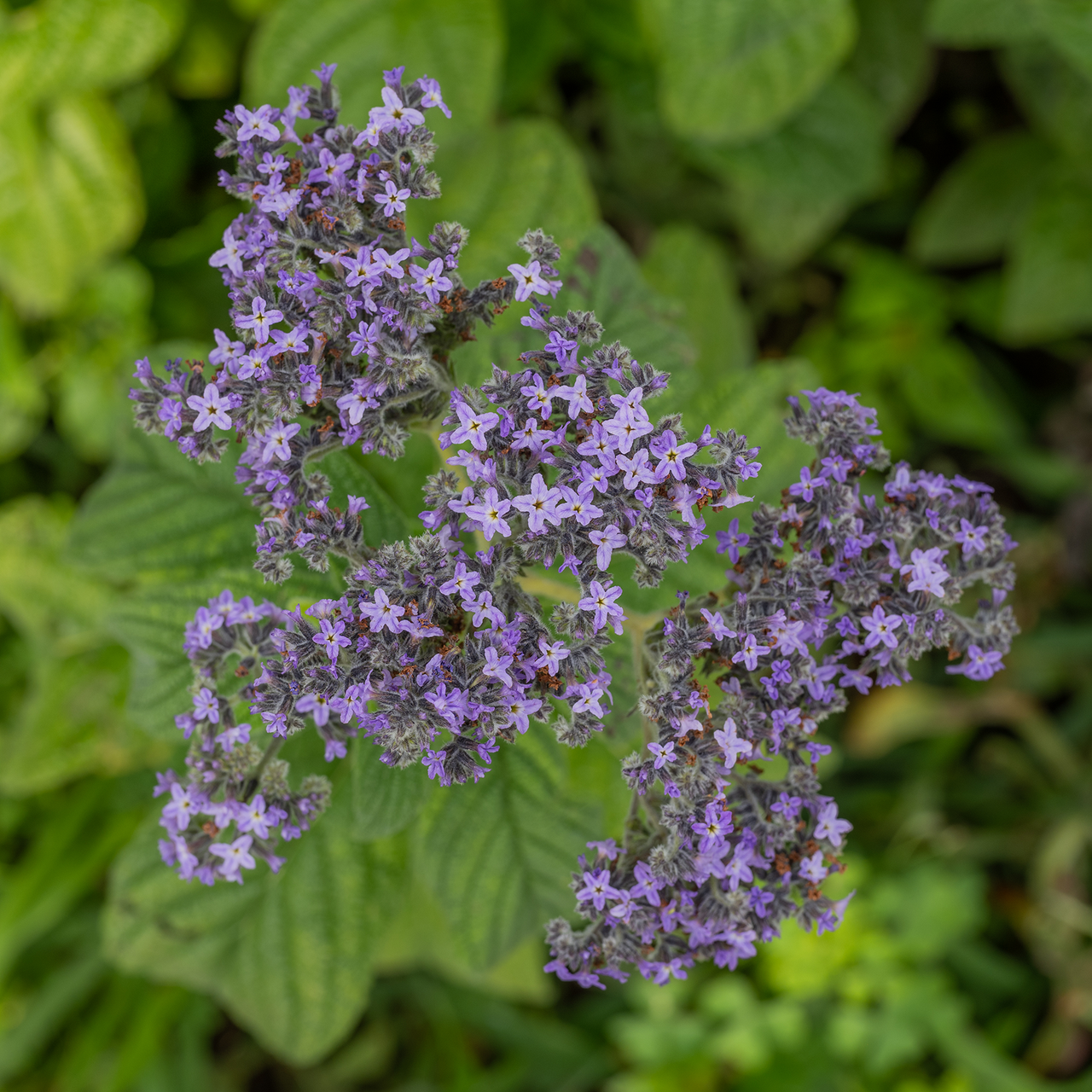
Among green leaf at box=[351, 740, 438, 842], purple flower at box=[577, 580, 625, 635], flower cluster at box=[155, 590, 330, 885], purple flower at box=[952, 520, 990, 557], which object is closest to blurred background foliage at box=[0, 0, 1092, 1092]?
green leaf at box=[351, 740, 438, 842]

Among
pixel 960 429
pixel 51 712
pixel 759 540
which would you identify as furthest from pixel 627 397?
pixel 960 429

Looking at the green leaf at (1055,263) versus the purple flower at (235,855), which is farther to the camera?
the green leaf at (1055,263)

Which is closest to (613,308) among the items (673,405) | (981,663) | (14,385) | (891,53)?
(673,405)

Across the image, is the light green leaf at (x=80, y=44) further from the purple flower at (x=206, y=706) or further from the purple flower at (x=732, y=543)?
the purple flower at (x=732, y=543)

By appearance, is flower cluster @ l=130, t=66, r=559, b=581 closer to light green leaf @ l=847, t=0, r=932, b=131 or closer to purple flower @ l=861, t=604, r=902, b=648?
purple flower @ l=861, t=604, r=902, b=648

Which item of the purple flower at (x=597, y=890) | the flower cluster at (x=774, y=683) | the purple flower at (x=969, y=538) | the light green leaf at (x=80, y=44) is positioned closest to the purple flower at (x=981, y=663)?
the flower cluster at (x=774, y=683)

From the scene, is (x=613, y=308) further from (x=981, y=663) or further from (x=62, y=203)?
(x=62, y=203)

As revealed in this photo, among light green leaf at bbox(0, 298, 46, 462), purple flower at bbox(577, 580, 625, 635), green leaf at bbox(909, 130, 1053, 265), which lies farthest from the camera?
green leaf at bbox(909, 130, 1053, 265)
